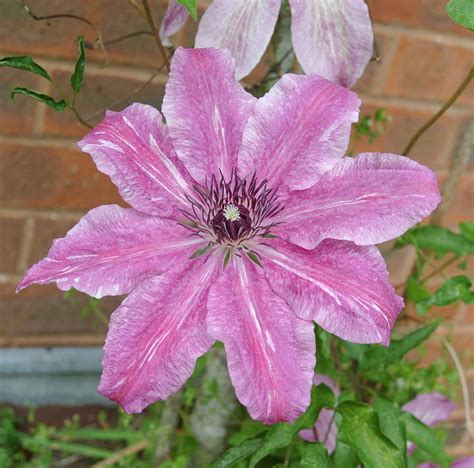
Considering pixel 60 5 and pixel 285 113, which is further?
pixel 60 5

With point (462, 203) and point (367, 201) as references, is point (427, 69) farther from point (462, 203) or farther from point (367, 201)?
point (367, 201)

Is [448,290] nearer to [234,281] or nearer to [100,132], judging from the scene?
[234,281]

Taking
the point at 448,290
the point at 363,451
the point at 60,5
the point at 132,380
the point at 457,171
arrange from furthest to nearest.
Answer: the point at 457,171 < the point at 60,5 < the point at 448,290 < the point at 363,451 < the point at 132,380

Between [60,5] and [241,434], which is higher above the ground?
[60,5]

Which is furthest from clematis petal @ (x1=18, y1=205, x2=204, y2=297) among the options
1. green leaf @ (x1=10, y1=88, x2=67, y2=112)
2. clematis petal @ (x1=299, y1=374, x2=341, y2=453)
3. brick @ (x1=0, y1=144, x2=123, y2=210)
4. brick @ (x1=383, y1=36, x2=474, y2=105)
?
brick @ (x1=383, y1=36, x2=474, y2=105)

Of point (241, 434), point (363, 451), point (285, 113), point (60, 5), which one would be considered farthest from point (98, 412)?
point (285, 113)
